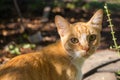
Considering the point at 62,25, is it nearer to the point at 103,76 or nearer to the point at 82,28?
the point at 82,28

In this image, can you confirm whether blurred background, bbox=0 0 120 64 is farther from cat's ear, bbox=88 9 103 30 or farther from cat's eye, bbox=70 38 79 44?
cat's eye, bbox=70 38 79 44

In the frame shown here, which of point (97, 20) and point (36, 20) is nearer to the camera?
point (97, 20)

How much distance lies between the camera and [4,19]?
10.0m

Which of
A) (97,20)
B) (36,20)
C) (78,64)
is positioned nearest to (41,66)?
(78,64)

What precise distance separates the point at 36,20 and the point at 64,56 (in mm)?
5040

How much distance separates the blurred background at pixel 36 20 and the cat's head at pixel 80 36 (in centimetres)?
237

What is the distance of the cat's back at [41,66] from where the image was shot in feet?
14.3

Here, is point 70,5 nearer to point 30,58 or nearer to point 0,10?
point 0,10

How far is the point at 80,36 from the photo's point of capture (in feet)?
15.9

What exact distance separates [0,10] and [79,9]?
2.09m

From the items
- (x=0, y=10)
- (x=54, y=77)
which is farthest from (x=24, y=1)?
(x=54, y=77)

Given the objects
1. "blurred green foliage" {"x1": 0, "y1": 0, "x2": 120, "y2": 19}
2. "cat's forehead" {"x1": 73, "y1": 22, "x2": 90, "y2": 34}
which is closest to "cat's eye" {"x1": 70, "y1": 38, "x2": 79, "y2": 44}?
"cat's forehead" {"x1": 73, "y1": 22, "x2": 90, "y2": 34}

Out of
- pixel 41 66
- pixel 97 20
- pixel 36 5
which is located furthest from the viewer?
pixel 36 5

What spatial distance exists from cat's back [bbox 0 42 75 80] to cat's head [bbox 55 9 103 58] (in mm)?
146
